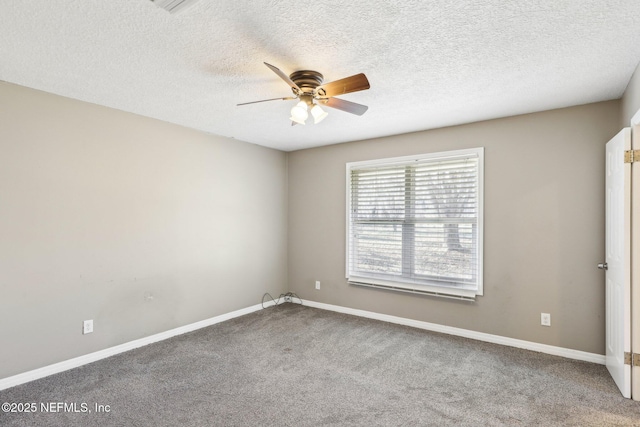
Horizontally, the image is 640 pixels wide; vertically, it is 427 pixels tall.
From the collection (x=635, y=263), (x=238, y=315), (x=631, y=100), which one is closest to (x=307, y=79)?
(x=631, y=100)

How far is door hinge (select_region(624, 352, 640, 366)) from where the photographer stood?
2348 mm

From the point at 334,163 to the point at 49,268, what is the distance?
339 cm

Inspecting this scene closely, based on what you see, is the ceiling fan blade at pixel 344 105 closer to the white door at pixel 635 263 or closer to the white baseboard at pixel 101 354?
the white door at pixel 635 263

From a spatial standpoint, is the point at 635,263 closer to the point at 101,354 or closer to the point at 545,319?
the point at 545,319

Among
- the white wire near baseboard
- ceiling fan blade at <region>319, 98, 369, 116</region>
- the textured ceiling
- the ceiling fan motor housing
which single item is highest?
the textured ceiling

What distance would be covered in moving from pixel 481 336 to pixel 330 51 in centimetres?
323

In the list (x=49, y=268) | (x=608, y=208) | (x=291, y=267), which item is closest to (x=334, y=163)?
(x=291, y=267)

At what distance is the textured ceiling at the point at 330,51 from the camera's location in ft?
5.64

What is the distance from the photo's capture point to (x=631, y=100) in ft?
8.22

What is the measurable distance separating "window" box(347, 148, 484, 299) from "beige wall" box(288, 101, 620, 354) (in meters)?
0.13

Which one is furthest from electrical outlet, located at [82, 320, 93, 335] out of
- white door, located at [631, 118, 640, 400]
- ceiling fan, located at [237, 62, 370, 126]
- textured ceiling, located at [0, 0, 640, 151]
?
white door, located at [631, 118, 640, 400]

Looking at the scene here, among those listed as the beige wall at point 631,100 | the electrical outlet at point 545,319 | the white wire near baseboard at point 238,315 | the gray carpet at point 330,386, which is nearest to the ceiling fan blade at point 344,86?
the beige wall at point 631,100

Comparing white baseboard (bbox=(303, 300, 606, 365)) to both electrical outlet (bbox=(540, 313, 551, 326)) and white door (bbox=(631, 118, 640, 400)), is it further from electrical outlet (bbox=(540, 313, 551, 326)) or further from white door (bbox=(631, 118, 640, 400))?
white door (bbox=(631, 118, 640, 400))

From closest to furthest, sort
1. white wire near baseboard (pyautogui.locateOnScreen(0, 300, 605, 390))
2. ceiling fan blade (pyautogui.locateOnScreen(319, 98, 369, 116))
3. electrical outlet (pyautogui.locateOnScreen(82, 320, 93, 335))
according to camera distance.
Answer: ceiling fan blade (pyautogui.locateOnScreen(319, 98, 369, 116)) → white wire near baseboard (pyautogui.locateOnScreen(0, 300, 605, 390)) → electrical outlet (pyautogui.locateOnScreen(82, 320, 93, 335))
